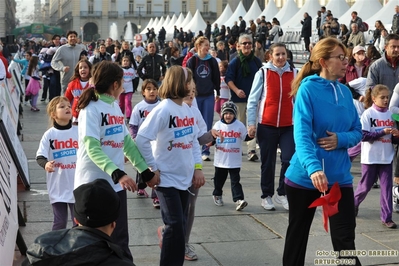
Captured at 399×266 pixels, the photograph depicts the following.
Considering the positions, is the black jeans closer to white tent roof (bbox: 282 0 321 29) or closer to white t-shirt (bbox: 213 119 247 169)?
white t-shirt (bbox: 213 119 247 169)

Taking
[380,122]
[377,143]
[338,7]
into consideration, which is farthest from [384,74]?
[338,7]

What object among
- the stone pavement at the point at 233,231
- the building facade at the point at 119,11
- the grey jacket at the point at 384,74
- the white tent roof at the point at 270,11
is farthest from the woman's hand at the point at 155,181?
the building facade at the point at 119,11

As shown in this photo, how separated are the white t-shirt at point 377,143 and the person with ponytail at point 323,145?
2642mm

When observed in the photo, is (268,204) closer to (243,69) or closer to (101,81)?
(243,69)

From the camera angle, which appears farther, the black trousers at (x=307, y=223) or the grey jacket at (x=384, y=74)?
the grey jacket at (x=384, y=74)

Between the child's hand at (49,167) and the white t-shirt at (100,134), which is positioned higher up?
the white t-shirt at (100,134)

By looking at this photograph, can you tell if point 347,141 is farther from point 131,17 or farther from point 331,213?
point 131,17

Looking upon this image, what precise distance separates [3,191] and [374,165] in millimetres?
3706

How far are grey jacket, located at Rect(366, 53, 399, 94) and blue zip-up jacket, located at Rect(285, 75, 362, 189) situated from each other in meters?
4.18

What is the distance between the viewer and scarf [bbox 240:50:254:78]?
35.3 ft

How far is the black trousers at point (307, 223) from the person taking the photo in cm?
487

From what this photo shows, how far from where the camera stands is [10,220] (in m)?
6.18

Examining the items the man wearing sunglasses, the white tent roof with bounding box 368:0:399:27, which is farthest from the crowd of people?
the white tent roof with bounding box 368:0:399:27

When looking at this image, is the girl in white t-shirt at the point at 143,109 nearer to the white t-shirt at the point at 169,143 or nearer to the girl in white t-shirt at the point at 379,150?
the girl in white t-shirt at the point at 379,150
